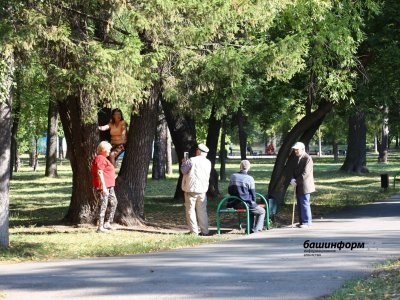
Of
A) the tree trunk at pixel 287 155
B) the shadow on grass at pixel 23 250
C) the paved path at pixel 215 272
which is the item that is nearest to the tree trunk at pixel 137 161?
the shadow on grass at pixel 23 250

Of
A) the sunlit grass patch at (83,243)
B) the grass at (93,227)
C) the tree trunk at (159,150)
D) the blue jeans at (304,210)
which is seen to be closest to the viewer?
the sunlit grass patch at (83,243)

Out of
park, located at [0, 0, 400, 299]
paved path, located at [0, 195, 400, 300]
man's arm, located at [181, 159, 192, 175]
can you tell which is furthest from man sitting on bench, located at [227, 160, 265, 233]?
paved path, located at [0, 195, 400, 300]

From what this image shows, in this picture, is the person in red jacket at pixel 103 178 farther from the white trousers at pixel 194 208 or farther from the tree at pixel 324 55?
the tree at pixel 324 55

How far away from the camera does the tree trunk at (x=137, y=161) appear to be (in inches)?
733

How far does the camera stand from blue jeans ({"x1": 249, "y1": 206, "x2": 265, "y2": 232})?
16328 millimetres

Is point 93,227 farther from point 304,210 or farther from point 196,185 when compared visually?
point 304,210

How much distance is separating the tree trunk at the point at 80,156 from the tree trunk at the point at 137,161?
0.71 metres

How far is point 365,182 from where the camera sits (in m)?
38.2

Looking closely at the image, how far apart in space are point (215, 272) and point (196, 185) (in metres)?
6.03

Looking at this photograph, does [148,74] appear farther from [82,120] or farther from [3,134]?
[3,134]

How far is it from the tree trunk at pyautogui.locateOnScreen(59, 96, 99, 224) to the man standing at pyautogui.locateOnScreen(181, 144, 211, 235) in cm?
280

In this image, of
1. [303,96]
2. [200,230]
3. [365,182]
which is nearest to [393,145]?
[365,182]

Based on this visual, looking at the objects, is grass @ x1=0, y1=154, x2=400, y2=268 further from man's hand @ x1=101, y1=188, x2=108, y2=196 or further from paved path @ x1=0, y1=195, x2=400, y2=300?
paved path @ x1=0, y1=195, x2=400, y2=300

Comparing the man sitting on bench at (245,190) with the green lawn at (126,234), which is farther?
the man sitting on bench at (245,190)
